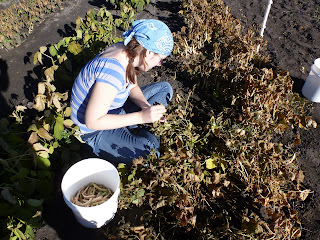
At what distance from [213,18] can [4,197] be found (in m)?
2.70

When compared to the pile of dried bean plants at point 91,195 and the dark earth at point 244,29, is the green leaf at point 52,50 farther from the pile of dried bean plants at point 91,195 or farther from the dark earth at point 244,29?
the pile of dried bean plants at point 91,195

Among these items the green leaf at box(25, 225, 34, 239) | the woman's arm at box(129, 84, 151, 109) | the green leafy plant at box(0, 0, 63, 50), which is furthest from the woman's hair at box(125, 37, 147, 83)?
the green leafy plant at box(0, 0, 63, 50)

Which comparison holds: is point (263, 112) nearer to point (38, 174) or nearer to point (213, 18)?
point (213, 18)

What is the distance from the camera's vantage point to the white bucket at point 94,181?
160 cm

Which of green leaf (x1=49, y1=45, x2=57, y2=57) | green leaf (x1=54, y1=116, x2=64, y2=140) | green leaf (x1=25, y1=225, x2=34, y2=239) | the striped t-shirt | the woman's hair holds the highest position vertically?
the woman's hair

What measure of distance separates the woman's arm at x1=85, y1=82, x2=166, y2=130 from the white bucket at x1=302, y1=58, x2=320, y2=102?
1.49 meters

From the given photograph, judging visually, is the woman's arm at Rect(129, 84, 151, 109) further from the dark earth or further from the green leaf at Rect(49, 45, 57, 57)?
the green leaf at Rect(49, 45, 57, 57)

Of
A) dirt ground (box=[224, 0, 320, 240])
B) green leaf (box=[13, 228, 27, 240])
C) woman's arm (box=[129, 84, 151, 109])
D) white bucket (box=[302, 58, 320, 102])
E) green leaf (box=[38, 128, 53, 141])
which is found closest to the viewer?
green leaf (box=[13, 228, 27, 240])

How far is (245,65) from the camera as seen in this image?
2541 millimetres

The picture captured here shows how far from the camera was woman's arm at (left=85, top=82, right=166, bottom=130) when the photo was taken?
1651 millimetres

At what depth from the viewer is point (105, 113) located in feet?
5.73

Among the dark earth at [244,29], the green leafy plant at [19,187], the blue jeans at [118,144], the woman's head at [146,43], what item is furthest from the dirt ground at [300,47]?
the green leafy plant at [19,187]

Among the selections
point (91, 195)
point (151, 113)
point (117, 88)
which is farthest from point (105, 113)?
point (91, 195)

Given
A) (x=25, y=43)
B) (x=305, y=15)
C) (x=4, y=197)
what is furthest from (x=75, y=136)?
(x=305, y=15)
